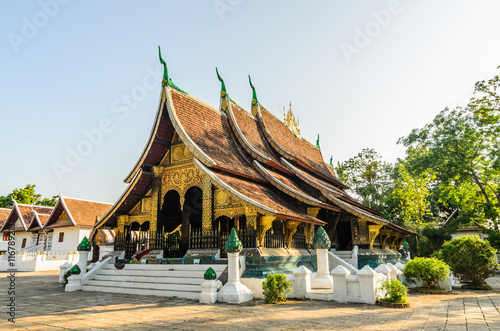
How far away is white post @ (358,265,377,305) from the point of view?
7141 mm

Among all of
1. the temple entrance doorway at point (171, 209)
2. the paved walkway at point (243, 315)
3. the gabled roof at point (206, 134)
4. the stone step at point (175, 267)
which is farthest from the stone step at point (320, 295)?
the temple entrance doorway at point (171, 209)

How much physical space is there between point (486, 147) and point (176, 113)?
57.7 ft

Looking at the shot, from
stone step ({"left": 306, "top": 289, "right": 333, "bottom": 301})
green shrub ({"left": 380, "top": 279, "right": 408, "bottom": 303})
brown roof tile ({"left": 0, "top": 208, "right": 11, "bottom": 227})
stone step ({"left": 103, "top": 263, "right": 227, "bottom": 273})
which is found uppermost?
brown roof tile ({"left": 0, "top": 208, "right": 11, "bottom": 227})

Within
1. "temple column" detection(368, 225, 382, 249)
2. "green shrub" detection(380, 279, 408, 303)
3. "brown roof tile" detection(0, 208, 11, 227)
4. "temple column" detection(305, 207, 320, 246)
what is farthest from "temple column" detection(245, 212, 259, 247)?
"brown roof tile" detection(0, 208, 11, 227)

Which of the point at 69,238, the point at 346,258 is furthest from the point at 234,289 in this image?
the point at 69,238

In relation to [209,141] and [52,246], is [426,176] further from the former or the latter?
[52,246]

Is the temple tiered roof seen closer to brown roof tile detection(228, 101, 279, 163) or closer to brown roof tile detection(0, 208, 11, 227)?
brown roof tile detection(228, 101, 279, 163)

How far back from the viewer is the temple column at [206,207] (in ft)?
34.1

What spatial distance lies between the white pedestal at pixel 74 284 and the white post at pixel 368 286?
7.92 m

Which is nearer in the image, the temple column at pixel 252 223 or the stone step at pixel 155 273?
the stone step at pixel 155 273

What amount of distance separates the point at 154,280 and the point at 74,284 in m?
2.68

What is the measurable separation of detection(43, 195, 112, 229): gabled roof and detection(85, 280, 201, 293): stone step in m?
14.1

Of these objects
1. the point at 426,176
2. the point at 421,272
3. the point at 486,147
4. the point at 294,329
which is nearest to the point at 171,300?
the point at 294,329

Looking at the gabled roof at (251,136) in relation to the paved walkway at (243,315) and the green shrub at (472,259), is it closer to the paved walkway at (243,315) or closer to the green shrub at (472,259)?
the paved walkway at (243,315)
